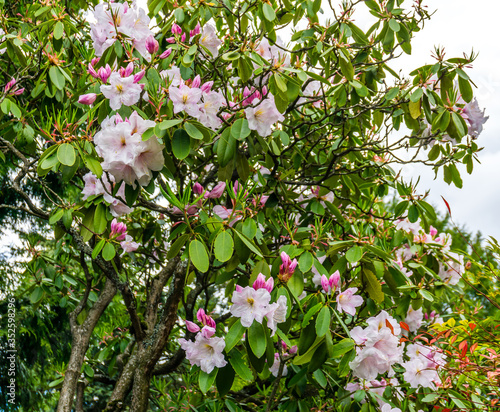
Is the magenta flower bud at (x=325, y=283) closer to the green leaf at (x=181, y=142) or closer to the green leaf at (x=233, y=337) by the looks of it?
the green leaf at (x=233, y=337)

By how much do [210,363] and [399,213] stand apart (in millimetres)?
1232

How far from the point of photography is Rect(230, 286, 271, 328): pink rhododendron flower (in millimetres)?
1298

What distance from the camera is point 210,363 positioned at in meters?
1.38

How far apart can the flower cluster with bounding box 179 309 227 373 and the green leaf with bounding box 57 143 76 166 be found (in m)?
0.56

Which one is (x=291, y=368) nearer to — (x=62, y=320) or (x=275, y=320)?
(x=275, y=320)

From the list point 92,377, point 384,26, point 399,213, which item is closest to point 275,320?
point 399,213

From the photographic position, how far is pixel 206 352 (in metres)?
1.40

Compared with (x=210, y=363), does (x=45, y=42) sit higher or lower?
higher

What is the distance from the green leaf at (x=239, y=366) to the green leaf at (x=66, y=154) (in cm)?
73

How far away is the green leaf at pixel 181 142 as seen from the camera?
1.37 metres

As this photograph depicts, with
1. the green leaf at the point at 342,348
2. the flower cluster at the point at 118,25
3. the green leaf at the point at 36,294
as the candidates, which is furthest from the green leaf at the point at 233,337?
the green leaf at the point at 36,294

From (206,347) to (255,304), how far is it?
223mm

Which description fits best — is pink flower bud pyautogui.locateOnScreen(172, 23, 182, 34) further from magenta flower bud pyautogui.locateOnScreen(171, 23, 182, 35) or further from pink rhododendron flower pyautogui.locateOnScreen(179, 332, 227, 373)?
pink rhododendron flower pyautogui.locateOnScreen(179, 332, 227, 373)

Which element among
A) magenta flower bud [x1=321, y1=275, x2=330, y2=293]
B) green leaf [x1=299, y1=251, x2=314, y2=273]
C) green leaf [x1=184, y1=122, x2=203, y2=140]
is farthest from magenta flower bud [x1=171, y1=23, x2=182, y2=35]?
magenta flower bud [x1=321, y1=275, x2=330, y2=293]
